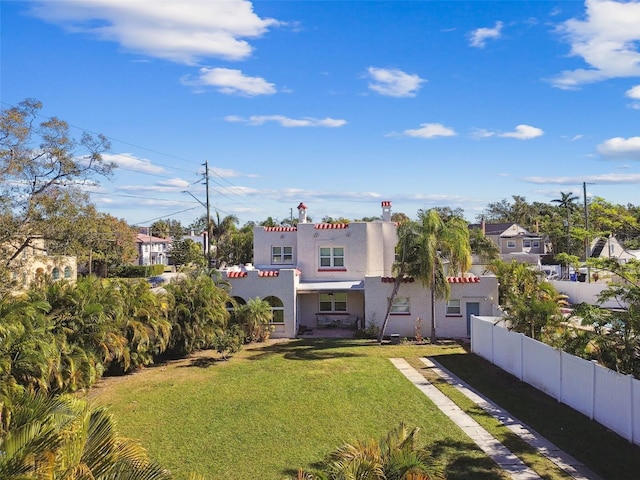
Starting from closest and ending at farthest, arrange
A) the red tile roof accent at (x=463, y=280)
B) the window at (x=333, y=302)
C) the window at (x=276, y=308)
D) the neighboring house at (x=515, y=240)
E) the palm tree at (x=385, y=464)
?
the palm tree at (x=385, y=464)
the red tile roof accent at (x=463, y=280)
the window at (x=276, y=308)
the window at (x=333, y=302)
the neighboring house at (x=515, y=240)

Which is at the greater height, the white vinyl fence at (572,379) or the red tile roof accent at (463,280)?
the red tile roof accent at (463,280)

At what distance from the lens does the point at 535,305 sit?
18578 millimetres

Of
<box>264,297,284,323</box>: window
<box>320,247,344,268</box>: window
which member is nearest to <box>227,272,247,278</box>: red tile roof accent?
<box>264,297,284,323</box>: window

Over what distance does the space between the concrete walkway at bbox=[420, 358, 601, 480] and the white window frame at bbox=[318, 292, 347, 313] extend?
444 inches

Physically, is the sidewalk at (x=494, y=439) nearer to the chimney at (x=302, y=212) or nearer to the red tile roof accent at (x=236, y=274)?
the red tile roof accent at (x=236, y=274)

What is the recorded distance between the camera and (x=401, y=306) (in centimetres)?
2733

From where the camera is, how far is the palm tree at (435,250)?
79.5 feet

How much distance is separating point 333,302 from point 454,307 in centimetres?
713

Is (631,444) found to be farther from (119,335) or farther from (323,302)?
(323,302)

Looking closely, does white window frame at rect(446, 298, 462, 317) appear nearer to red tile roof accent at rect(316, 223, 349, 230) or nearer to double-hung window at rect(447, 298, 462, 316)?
double-hung window at rect(447, 298, 462, 316)

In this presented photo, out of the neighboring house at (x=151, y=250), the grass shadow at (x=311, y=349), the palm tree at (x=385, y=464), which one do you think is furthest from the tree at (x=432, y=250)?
the neighboring house at (x=151, y=250)

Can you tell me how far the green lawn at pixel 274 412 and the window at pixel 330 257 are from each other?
10.0 meters

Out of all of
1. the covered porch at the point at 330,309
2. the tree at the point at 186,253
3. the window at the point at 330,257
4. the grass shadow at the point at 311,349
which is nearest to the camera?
the grass shadow at the point at 311,349

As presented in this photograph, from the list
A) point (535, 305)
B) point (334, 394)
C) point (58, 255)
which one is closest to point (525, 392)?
Answer: point (535, 305)
